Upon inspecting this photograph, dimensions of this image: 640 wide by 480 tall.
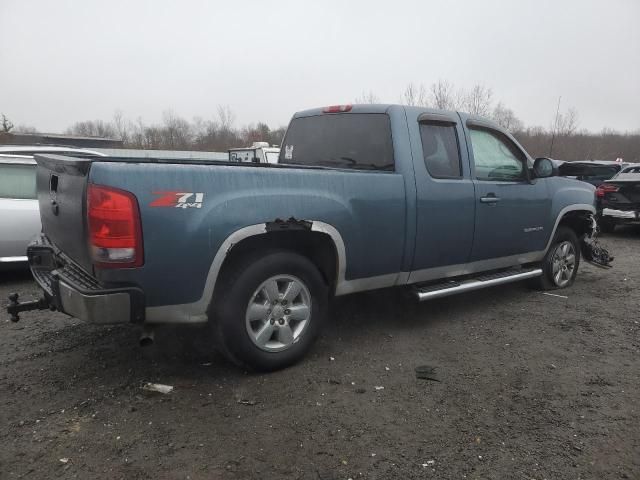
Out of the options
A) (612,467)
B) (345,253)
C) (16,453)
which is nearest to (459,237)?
(345,253)

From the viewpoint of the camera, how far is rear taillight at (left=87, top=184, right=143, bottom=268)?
2.63 meters

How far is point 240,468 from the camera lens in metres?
2.41

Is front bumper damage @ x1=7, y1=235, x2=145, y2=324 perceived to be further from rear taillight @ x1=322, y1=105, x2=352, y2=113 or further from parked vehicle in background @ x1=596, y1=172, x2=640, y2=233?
parked vehicle in background @ x1=596, y1=172, x2=640, y2=233

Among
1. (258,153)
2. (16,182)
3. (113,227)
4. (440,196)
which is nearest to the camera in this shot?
(113,227)

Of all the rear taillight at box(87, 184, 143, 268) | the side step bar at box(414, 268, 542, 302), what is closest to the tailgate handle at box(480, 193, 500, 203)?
the side step bar at box(414, 268, 542, 302)

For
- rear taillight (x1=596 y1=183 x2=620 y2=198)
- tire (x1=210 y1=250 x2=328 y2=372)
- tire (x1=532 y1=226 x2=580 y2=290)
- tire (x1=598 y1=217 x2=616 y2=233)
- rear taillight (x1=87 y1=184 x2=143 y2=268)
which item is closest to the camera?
rear taillight (x1=87 y1=184 x2=143 y2=268)

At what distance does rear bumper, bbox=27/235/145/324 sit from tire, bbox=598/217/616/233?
10.9 meters

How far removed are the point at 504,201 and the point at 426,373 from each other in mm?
1999

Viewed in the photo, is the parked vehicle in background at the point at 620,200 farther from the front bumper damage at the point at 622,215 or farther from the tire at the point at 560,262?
the tire at the point at 560,262

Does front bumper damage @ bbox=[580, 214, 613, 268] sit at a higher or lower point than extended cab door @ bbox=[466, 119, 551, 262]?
lower

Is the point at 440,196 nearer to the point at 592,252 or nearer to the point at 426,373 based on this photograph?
the point at 426,373

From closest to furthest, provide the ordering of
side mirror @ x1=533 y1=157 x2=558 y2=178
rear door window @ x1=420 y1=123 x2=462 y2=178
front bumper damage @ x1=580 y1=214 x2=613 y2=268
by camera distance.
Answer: rear door window @ x1=420 y1=123 x2=462 y2=178 → side mirror @ x1=533 y1=157 x2=558 y2=178 → front bumper damage @ x1=580 y1=214 x2=613 y2=268

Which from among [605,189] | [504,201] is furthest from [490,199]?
[605,189]

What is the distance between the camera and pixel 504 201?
15.2 feet
